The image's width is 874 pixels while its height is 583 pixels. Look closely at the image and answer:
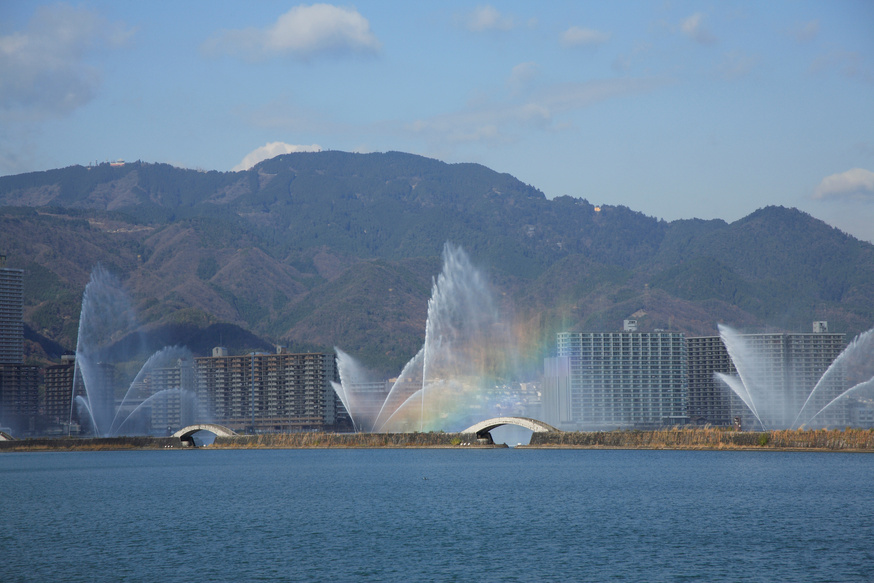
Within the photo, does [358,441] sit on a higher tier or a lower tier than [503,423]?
lower

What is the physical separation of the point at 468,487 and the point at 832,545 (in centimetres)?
4237

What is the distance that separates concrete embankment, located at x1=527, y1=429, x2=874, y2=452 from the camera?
13062 cm

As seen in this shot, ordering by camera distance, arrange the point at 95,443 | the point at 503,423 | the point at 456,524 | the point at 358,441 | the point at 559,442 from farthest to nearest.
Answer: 1. the point at 95,443
2. the point at 358,441
3. the point at 559,442
4. the point at 503,423
5. the point at 456,524

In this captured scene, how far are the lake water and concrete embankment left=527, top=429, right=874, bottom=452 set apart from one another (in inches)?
628

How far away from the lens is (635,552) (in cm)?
5209

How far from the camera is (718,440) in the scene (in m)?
145

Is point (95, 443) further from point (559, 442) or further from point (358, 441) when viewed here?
point (559, 442)

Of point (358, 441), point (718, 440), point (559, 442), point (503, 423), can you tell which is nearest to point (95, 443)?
point (358, 441)

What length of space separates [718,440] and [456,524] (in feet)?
299

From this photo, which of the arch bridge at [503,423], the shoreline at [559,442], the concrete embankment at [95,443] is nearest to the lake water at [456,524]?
the shoreline at [559,442]

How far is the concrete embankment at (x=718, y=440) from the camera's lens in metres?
131

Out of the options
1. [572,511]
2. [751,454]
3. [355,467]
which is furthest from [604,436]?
[572,511]

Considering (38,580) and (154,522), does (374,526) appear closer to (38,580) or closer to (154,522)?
(154,522)

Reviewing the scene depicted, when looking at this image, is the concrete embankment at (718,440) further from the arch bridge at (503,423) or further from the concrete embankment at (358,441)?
the concrete embankment at (358,441)
